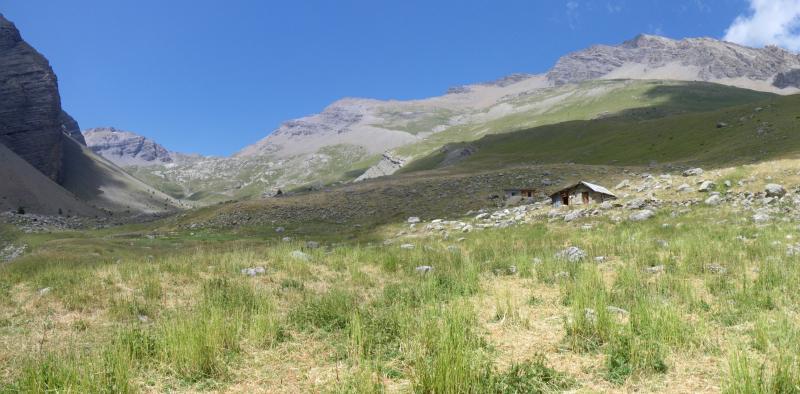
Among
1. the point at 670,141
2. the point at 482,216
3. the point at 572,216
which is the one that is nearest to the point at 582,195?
the point at 482,216

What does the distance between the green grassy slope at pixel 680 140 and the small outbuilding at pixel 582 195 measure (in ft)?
52.3

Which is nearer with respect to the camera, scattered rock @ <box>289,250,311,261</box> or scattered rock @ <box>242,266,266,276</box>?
scattered rock @ <box>242,266,266,276</box>

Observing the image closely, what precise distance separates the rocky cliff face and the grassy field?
14897 centimetres

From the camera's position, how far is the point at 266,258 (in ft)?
50.2

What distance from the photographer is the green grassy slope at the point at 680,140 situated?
143 feet

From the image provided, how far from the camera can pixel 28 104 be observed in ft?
413

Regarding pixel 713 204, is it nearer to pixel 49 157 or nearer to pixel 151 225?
pixel 151 225

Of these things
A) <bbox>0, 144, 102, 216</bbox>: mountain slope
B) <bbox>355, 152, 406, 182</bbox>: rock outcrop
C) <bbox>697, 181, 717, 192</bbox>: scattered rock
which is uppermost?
<bbox>355, 152, 406, 182</bbox>: rock outcrop

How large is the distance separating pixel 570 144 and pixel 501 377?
3497 inches

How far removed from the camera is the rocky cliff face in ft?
404

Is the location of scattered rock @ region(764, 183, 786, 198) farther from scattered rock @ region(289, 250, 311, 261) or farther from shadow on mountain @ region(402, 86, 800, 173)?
scattered rock @ region(289, 250, 311, 261)

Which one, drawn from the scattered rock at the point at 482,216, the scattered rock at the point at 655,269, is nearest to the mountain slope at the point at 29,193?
the scattered rock at the point at 482,216

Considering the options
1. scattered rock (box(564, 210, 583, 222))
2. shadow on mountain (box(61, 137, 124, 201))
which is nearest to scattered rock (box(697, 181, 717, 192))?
scattered rock (box(564, 210, 583, 222))

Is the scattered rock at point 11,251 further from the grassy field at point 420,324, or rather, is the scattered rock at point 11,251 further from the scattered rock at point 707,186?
the scattered rock at point 707,186
